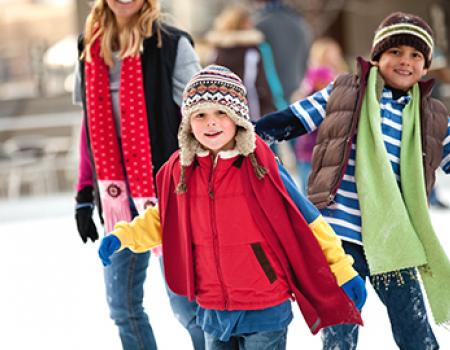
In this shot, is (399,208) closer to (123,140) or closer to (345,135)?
(345,135)

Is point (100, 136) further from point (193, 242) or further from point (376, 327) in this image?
point (376, 327)

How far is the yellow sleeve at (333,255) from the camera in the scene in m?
2.53

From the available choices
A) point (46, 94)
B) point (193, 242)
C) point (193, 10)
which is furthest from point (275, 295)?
point (193, 10)

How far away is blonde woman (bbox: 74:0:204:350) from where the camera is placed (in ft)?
10.2

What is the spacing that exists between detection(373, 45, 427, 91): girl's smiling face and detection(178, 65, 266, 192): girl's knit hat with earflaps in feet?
2.08

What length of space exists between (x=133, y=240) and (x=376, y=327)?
5.91 ft

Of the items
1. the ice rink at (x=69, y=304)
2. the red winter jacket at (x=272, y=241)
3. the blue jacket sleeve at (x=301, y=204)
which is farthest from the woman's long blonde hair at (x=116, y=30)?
the ice rink at (x=69, y=304)

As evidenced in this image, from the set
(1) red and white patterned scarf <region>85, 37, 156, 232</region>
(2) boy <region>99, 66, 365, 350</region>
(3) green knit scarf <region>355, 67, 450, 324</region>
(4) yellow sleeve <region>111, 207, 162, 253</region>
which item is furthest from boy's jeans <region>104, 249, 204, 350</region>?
(3) green knit scarf <region>355, 67, 450, 324</region>

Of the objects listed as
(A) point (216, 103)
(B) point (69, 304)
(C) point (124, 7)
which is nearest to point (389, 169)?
(A) point (216, 103)

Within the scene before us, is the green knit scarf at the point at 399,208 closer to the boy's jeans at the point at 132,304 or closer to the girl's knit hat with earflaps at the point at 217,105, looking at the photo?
the girl's knit hat with earflaps at the point at 217,105

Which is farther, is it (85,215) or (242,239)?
(85,215)

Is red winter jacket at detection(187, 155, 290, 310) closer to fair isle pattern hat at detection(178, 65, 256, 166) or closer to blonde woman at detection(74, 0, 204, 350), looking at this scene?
fair isle pattern hat at detection(178, 65, 256, 166)

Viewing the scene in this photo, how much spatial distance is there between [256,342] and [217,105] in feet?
2.06

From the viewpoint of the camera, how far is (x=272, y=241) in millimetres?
2512
